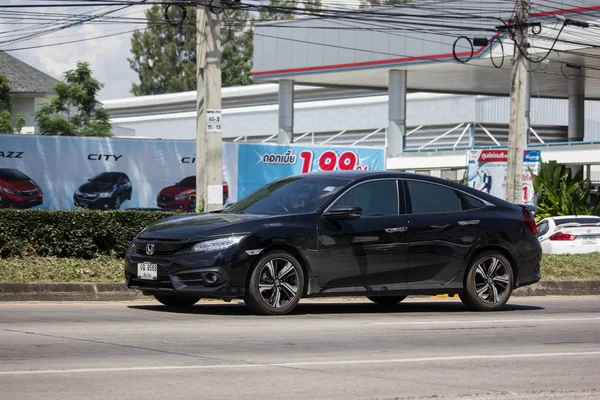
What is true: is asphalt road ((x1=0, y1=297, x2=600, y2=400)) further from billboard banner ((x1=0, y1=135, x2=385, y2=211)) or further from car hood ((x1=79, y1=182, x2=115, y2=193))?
car hood ((x1=79, y1=182, x2=115, y2=193))

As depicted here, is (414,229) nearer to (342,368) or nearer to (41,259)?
(342,368)

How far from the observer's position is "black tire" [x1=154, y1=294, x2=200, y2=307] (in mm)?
12305

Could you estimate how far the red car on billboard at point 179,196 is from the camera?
25719 millimetres

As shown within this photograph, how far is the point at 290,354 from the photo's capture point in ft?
29.0

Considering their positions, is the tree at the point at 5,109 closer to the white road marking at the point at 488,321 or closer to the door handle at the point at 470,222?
the door handle at the point at 470,222

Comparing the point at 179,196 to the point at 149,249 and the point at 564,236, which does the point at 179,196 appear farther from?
the point at 149,249

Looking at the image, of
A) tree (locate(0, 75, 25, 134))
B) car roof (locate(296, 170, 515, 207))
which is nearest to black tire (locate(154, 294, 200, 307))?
car roof (locate(296, 170, 515, 207))

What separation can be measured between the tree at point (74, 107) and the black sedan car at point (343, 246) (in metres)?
34.6

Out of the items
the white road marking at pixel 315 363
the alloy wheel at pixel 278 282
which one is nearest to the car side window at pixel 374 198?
the alloy wheel at pixel 278 282

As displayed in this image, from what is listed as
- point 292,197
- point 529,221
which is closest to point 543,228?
point 529,221

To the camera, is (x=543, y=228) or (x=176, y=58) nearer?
(x=543, y=228)

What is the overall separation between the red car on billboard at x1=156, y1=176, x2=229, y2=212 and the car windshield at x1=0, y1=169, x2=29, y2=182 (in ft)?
11.1

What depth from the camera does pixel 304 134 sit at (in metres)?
66.9

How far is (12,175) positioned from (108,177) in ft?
7.47
